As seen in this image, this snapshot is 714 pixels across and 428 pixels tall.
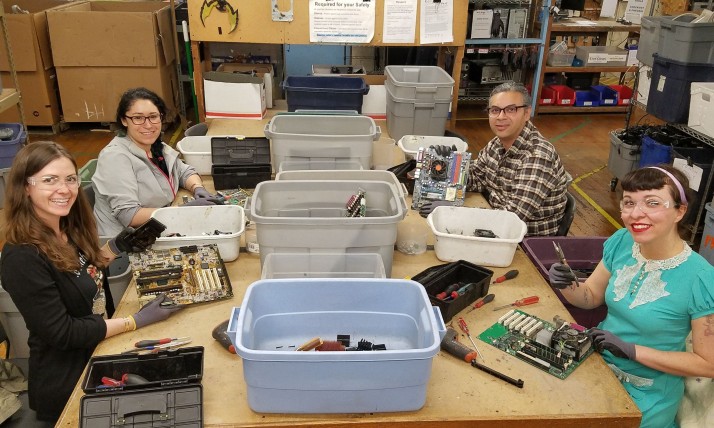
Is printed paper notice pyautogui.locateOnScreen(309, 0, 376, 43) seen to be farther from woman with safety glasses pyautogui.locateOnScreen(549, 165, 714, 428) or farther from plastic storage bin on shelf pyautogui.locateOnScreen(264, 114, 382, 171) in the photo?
woman with safety glasses pyautogui.locateOnScreen(549, 165, 714, 428)

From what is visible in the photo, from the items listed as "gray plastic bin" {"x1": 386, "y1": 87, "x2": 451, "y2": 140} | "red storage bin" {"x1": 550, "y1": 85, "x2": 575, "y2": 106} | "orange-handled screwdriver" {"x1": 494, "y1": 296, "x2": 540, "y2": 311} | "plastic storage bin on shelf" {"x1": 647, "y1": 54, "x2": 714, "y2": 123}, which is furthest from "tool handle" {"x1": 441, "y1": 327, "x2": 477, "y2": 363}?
"red storage bin" {"x1": 550, "y1": 85, "x2": 575, "y2": 106}

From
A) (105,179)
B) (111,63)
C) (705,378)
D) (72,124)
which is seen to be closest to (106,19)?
(111,63)

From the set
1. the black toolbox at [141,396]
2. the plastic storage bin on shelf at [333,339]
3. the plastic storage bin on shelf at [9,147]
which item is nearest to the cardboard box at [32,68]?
the plastic storage bin on shelf at [9,147]

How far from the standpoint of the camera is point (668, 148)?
3799 millimetres

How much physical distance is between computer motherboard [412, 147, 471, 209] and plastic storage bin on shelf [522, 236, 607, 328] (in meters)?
0.37

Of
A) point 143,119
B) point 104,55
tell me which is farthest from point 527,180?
point 104,55

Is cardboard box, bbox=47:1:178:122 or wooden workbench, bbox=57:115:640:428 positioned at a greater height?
cardboard box, bbox=47:1:178:122

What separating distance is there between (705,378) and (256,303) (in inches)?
49.8

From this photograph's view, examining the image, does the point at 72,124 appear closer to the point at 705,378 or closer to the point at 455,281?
the point at 455,281

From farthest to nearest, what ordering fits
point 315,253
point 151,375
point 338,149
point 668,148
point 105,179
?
point 668,148, point 338,149, point 105,179, point 315,253, point 151,375

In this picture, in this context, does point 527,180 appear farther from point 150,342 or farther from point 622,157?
point 622,157

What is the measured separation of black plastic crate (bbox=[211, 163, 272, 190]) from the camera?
247 centimetres

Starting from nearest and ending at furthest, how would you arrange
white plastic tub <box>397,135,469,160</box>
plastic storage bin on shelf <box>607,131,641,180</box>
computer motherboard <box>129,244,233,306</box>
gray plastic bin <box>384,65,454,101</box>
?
computer motherboard <box>129,244,233,306</box>, white plastic tub <box>397,135,469,160</box>, gray plastic bin <box>384,65,454,101</box>, plastic storage bin on shelf <box>607,131,641,180</box>

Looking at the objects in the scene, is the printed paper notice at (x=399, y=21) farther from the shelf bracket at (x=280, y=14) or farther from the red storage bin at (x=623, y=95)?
the red storage bin at (x=623, y=95)
